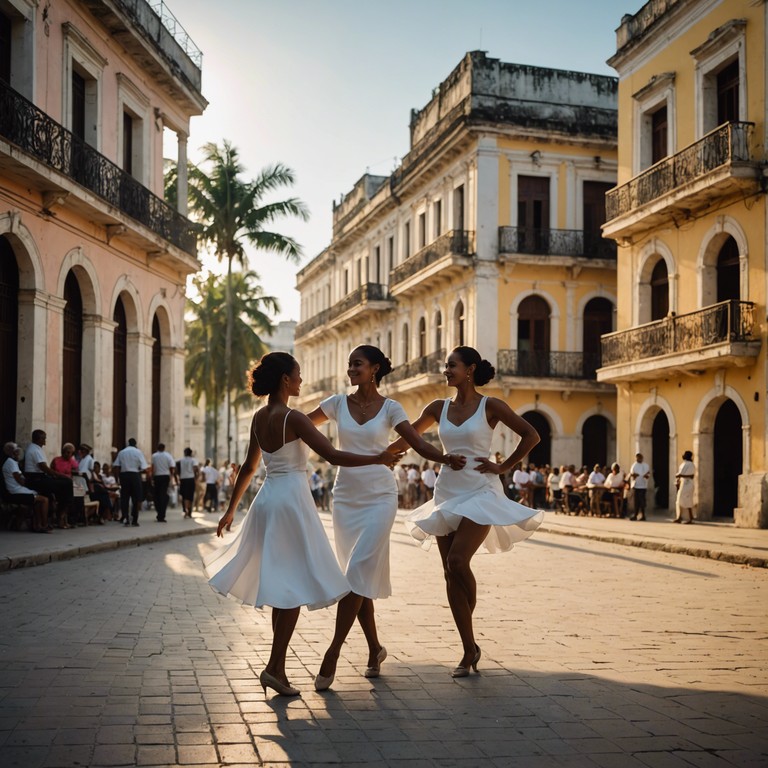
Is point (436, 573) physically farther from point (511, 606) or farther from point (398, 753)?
point (398, 753)

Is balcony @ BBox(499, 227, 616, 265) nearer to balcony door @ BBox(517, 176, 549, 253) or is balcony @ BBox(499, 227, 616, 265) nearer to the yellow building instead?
balcony door @ BBox(517, 176, 549, 253)

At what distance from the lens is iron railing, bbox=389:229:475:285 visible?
119 feet

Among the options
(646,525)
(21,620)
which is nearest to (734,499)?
(646,525)

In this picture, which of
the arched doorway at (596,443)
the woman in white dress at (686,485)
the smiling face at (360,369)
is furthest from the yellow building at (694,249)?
the smiling face at (360,369)

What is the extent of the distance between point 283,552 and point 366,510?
0.58 m

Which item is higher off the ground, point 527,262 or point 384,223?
point 384,223

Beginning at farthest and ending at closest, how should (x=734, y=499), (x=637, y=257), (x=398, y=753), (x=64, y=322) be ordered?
1. (x=637, y=257)
2. (x=734, y=499)
3. (x=64, y=322)
4. (x=398, y=753)

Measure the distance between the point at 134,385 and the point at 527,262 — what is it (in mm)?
15542

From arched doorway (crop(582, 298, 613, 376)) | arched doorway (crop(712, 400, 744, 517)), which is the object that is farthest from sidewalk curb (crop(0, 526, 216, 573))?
arched doorway (crop(582, 298, 613, 376))

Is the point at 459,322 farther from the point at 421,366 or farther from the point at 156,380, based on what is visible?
the point at 156,380

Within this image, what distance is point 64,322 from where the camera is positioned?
21.6 m

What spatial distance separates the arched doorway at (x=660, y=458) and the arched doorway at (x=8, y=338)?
54.3ft

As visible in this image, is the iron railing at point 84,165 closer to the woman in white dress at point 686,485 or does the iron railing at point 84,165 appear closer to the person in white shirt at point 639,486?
the person in white shirt at point 639,486

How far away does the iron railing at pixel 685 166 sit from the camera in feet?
74.6
